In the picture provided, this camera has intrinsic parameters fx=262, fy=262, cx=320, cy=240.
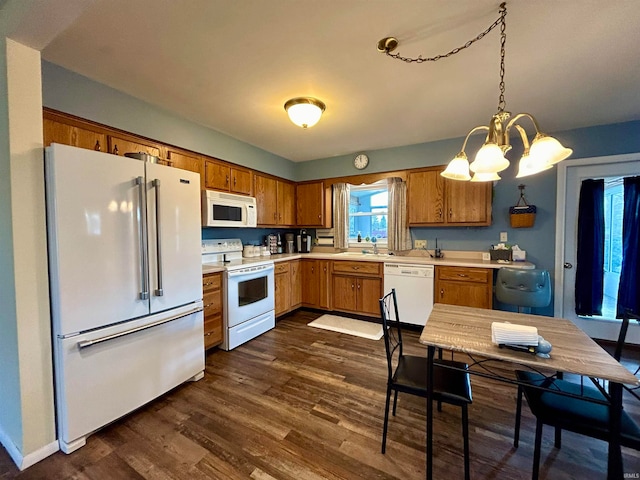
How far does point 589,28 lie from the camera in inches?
61.9

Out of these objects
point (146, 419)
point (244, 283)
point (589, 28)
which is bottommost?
point (146, 419)

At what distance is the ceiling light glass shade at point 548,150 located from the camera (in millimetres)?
1272

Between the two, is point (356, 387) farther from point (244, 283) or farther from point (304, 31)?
point (304, 31)

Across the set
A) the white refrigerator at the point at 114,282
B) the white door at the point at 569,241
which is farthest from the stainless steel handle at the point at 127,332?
the white door at the point at 569,241

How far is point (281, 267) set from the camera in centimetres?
376

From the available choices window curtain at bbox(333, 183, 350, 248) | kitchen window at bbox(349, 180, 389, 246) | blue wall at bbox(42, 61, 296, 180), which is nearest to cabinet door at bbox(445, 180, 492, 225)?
kitchen window at bbox(349, 180, 389, 246)

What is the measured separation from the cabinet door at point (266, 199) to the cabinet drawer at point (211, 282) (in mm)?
1255

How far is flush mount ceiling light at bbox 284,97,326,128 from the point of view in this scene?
235 cm

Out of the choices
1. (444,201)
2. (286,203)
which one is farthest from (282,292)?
(444,201)

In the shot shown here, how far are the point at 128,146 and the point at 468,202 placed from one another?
3.83 metres

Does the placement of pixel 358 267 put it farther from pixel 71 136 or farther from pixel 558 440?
pixel 71 136

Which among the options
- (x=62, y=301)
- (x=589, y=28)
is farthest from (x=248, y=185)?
(x=589, y=28)

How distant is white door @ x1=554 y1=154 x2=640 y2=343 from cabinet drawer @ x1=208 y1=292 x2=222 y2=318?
13.0 ft

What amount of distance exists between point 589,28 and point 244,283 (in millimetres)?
3427
